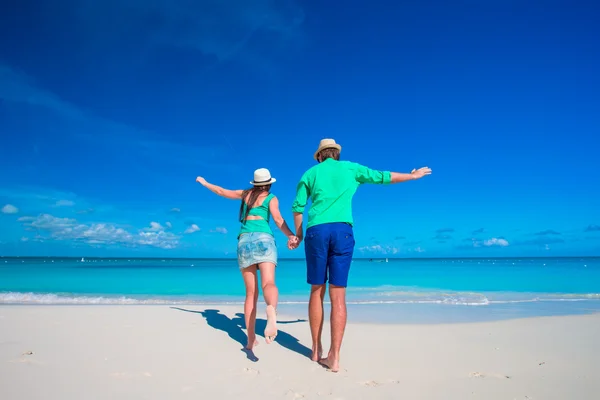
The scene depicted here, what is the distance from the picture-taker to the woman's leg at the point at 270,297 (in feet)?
11.7

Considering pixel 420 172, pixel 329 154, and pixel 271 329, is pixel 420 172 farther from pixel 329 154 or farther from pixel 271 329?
pixel 271 329

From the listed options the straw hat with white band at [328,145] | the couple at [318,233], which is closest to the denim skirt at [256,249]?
the couple at [318,233]

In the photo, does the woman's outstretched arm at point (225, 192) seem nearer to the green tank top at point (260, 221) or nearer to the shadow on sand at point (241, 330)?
the green tank top at point (260, 221)

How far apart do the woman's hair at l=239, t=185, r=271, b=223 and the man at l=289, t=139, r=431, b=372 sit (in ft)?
2.03

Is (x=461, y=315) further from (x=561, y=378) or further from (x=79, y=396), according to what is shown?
(x=79, y=396)

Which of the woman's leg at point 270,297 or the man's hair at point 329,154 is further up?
the man's hair at point 329,154

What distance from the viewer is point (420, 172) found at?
13.6 ft

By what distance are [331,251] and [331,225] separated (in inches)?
10.5

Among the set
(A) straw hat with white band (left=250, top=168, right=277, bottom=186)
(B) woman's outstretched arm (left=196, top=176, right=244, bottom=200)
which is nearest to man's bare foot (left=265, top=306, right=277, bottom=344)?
(A) straw hat with white band (left=250, top=168, right=277, bottom=186)

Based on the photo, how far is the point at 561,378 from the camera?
3.64m

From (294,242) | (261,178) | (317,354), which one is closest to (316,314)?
(317,354)

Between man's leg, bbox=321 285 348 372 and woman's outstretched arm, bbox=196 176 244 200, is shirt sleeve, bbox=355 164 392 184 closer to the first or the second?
man's leg, bbox=321 285 348 372

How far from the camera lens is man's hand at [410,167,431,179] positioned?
13.4ft

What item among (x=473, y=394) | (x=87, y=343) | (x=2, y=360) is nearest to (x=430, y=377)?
(x=473, y=394)
